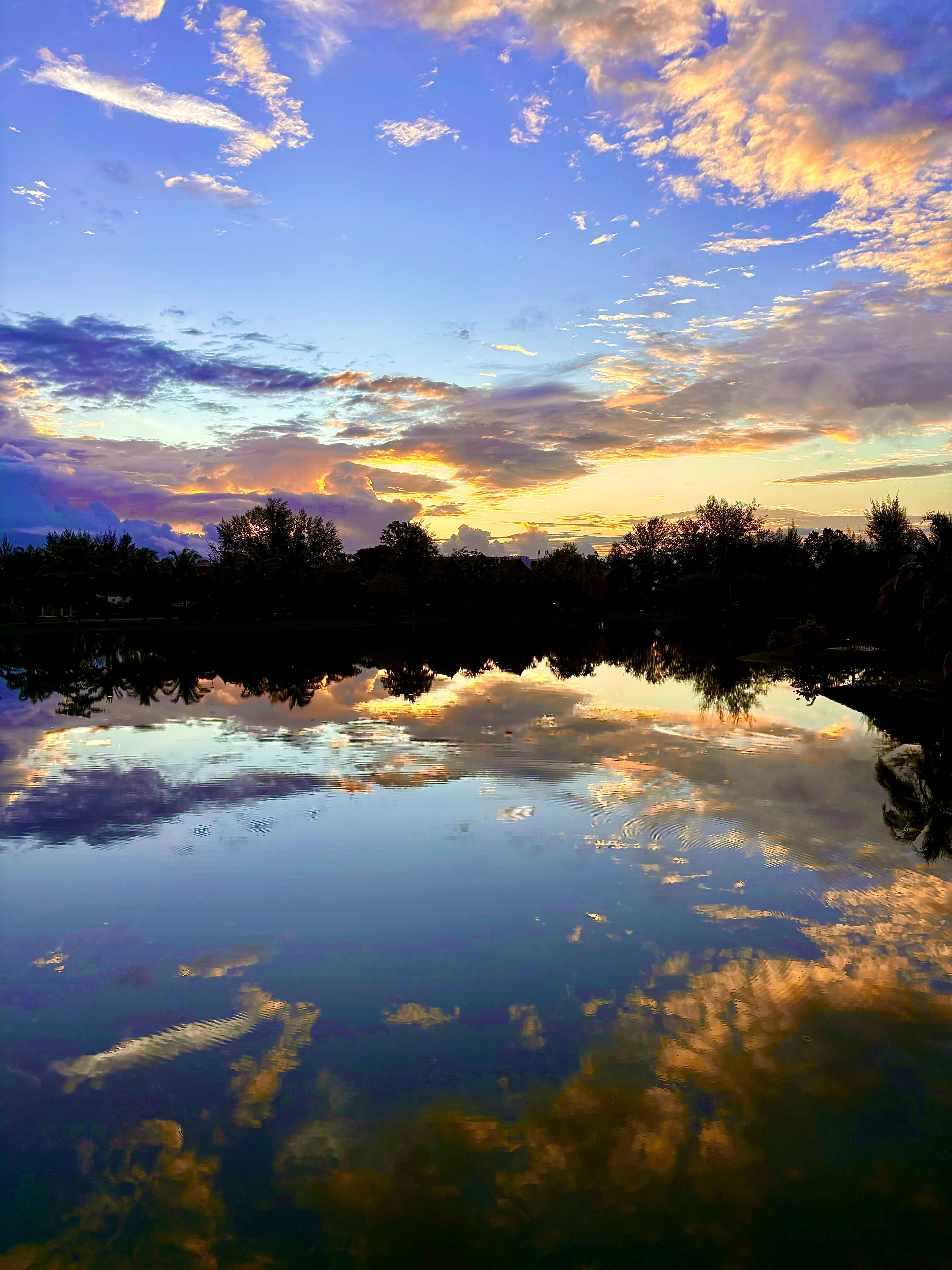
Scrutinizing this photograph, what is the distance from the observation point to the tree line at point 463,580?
261 ft

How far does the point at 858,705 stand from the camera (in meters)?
26.4

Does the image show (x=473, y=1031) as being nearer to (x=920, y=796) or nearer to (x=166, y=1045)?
(x=166, y=1045)

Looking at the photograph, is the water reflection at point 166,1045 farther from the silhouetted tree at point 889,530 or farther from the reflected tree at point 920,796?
the silhouetted tree at point 889,530

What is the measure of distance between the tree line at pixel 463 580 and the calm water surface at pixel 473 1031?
36969 mm

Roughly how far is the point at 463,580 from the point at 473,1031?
9214 cm

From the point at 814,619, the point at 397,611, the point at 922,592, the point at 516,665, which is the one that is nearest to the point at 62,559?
the point at 397,611

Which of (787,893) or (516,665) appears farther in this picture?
(516,665)

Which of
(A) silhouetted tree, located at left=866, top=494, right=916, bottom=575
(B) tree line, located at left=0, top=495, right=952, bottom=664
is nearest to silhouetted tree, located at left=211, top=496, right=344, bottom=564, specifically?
(B) tree line, located at left=0, top=495, right=952, bottom=664

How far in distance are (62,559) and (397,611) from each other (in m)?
35.7

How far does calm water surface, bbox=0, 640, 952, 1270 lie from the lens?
5.03 metres

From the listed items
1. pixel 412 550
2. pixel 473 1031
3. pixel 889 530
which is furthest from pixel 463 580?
pixel 473 1031

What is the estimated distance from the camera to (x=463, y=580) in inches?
3880

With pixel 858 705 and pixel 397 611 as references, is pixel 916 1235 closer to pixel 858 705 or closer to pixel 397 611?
pixel 858 705

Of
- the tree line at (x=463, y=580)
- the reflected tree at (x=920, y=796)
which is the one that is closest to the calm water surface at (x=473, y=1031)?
the reflected tree at (x=920, y=796)
